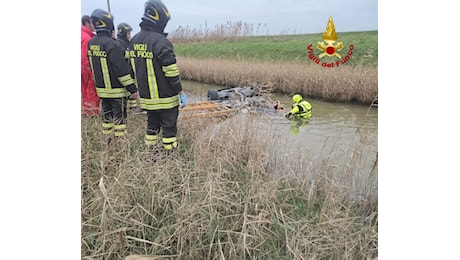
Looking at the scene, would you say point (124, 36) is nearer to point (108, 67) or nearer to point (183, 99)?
point (108, 67)

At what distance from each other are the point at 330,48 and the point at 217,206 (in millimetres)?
Answer: 1167

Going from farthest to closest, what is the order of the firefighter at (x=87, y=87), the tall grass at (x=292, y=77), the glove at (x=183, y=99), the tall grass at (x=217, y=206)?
1. the glove at (x=183, y=99)
2. the firefighter at (x=87, y=87)
3. the tall grass at (x=292, y=77)
4. the tall grass at (x=217, y=206)

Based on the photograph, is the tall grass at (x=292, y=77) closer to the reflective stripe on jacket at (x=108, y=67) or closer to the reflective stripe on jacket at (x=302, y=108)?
the reflective stripe on jacket at (x=302, y=108)

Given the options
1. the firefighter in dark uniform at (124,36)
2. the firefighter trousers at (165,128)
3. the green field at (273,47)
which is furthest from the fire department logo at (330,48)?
the firefighter in dark uniform at (124,36)

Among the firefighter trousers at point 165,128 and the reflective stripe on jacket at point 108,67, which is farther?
the firefighter trousers at point 165,128

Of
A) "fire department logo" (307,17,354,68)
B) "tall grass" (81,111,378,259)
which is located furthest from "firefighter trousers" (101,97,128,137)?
"fire department logo" (307,17,354,68)

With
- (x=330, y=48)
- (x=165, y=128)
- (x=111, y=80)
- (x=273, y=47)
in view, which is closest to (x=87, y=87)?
(x=111, y=80)

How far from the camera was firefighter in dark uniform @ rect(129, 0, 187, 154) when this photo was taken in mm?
2387

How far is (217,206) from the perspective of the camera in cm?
203

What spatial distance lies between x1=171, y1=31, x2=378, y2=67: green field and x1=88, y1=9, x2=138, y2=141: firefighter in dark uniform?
52 centimetres

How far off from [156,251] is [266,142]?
1291 mm

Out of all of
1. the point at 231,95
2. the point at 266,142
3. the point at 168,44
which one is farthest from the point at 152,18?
the point at 266,142

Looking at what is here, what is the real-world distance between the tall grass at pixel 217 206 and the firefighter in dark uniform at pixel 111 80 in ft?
0.66

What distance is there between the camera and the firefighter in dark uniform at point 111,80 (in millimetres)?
2551
